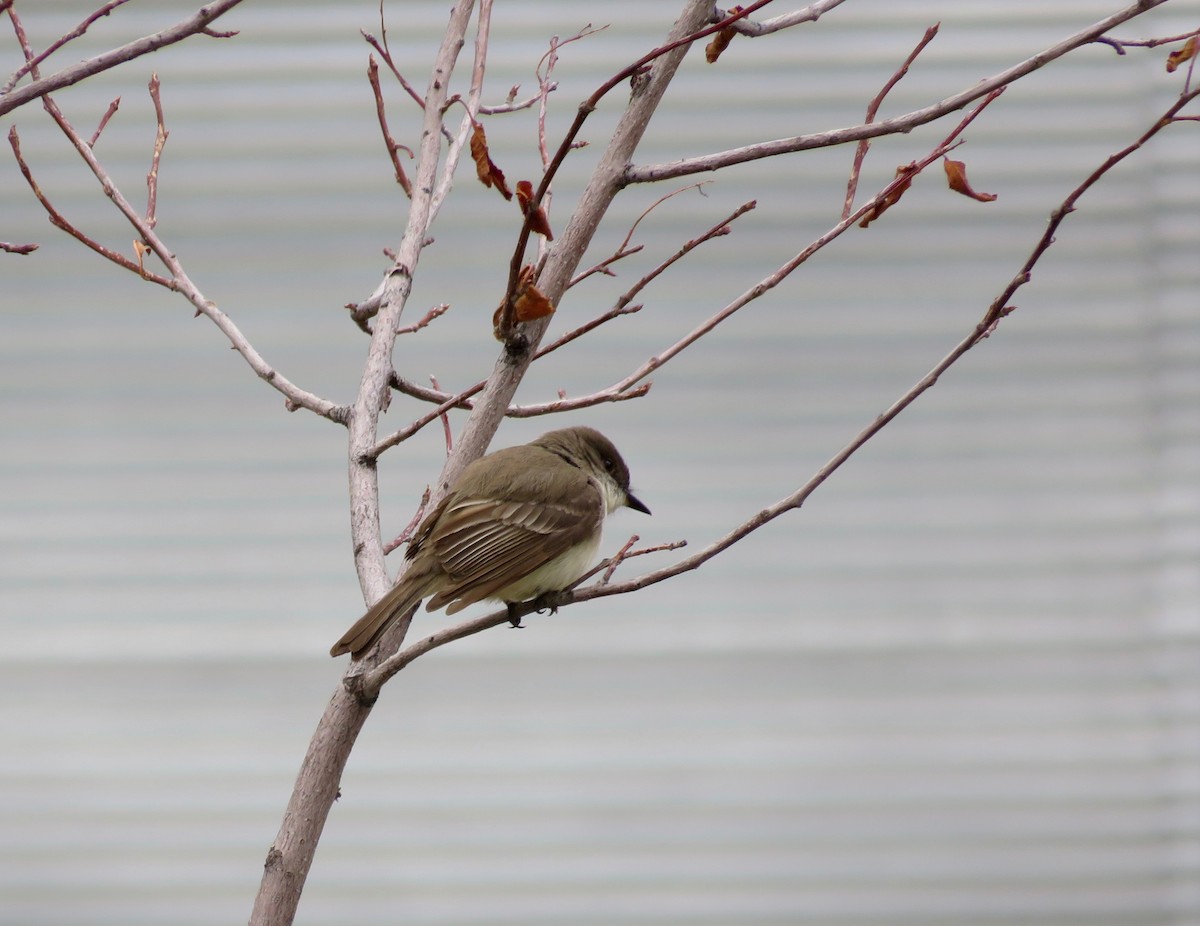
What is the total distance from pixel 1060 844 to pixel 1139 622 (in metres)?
0.77

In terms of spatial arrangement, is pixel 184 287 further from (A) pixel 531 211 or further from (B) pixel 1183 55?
(B) pixel 1183 55

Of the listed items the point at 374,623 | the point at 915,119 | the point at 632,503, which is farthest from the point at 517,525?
the point at 915,119

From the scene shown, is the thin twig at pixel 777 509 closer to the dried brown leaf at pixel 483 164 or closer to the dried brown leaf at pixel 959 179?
the dried brown leaf at pixel 959 179

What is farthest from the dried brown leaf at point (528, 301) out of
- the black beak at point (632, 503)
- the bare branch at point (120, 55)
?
the black beak at point (632, 503)

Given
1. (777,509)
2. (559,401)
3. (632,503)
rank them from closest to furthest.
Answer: (777,509) → (559,401) → (632,503)

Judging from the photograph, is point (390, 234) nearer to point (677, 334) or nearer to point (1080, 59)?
point (677, 334)

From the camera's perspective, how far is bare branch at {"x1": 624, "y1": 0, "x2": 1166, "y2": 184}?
156cm

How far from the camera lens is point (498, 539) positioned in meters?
2.46

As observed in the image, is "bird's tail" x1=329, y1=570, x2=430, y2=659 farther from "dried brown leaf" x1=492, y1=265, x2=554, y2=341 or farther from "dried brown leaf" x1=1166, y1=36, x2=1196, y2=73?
"dried brown leaf" x1=1166, y1=36, x2=1196, y2=73

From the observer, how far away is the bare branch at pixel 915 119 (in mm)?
1560

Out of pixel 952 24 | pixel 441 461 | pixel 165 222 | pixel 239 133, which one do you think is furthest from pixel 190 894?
pixel 952 24

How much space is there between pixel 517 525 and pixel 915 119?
1245 millimetres

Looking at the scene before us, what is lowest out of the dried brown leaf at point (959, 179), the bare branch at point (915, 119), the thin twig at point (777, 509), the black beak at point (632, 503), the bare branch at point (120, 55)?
the black beak at point (632, 503)

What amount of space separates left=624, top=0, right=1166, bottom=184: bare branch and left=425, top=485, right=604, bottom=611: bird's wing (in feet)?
2.91
